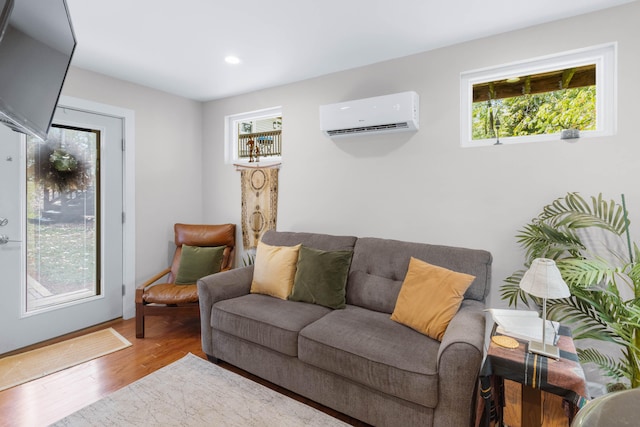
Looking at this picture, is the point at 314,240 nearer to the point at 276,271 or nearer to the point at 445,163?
the point at 276,271

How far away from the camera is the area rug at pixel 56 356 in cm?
238

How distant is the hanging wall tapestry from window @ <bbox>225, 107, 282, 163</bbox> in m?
0.19

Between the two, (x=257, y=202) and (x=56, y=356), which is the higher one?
(x=257, y=202)

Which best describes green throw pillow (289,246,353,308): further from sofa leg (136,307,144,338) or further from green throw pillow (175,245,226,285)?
sofa leg (136,307,144,338)

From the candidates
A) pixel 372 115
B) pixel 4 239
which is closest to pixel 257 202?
pixel 372 115

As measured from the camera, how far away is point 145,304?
9.86ft

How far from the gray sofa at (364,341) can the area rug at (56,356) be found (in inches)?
38.5

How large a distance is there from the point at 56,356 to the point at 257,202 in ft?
7.16

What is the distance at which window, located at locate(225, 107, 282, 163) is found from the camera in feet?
11.9

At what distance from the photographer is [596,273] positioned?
5.50 ft

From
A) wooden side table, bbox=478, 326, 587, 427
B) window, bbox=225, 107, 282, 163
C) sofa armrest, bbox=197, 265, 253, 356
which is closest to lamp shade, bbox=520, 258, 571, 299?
wooden side table, bbox=478, 326, 587, 427

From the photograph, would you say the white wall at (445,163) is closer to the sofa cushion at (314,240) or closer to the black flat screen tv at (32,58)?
the sofa cushion at (314,240)

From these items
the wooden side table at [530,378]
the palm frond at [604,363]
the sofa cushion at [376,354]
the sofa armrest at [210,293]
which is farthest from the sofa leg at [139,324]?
the palm frond at [604,363]

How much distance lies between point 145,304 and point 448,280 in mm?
2625
